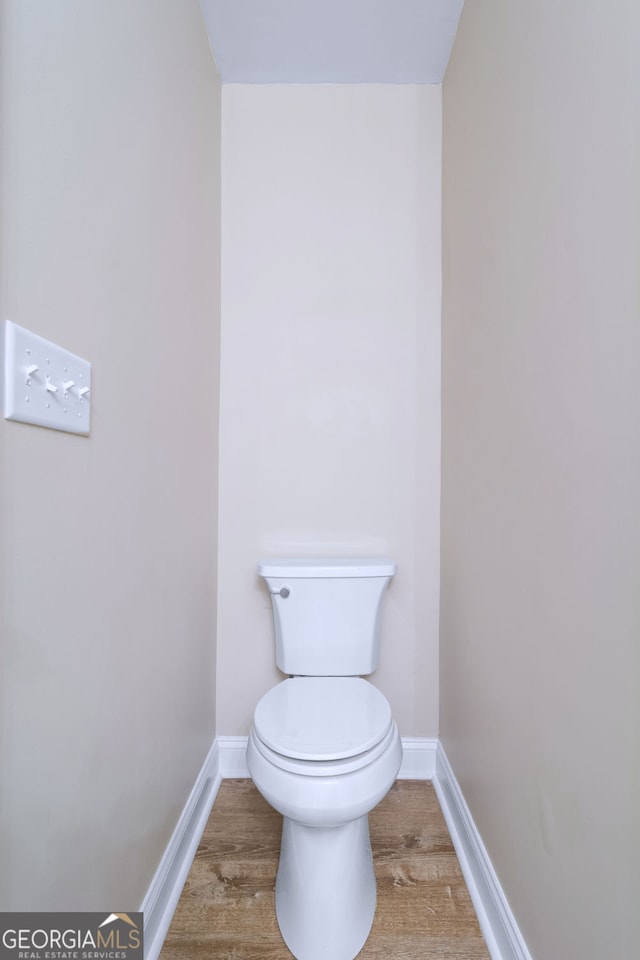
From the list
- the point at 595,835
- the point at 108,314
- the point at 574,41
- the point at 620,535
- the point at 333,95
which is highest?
the point at 333,95

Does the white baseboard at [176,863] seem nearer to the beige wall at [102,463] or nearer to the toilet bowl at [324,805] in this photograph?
the beige wall at [102,463]

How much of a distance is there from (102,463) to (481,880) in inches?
50.0

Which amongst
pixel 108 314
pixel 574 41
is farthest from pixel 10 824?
pixel 574 41

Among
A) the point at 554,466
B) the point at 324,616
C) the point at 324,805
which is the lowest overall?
the point at 324,805

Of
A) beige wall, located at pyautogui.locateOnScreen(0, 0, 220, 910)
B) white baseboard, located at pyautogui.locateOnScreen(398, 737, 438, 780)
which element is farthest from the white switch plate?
white baseboard, located at pyautogui.locateOnScreen(398, 737, 438, 780)

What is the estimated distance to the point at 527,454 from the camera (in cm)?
94

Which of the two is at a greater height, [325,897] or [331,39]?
[331,39]

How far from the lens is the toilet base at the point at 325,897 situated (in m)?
1.00

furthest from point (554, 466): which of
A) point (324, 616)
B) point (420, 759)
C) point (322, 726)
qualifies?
point (420, 759)

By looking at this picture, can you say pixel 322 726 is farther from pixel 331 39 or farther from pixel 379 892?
pixel 331 39

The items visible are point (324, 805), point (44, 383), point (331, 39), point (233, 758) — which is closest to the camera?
point (44, 383)

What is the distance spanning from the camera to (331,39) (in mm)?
1462

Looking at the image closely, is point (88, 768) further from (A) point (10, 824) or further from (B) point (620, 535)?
(B) point (620, 535)

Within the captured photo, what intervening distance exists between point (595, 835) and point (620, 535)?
1.43 ft
